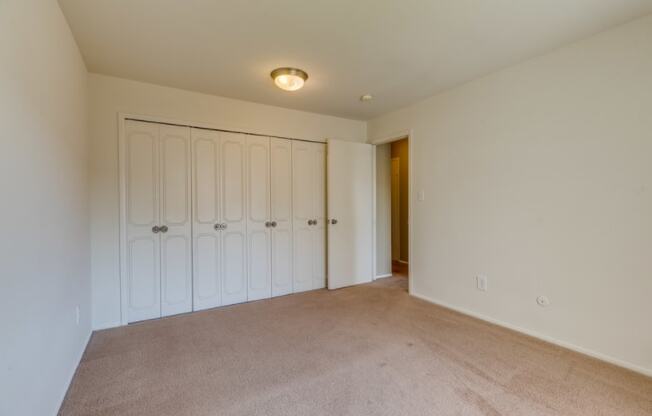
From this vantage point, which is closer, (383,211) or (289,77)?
(289,77)

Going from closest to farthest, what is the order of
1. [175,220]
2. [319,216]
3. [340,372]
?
[340,372] < [175,220] < [319,216]

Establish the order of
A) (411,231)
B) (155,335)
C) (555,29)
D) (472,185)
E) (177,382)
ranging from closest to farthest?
(177,382), (555,29), (155,335), (472,185), (411,231)

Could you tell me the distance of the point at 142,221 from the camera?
115 inches

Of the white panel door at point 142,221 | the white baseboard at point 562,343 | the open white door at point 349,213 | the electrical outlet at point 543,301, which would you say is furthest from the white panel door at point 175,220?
the electrical outlet at point 543,301

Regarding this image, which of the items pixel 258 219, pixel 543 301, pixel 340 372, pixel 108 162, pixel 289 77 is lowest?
pixel 340 372

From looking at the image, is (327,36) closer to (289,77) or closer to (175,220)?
(289,77)

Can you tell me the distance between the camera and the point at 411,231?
3678mm

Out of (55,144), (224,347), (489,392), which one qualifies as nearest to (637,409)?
(489,392)

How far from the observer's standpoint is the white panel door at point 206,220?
3174mm

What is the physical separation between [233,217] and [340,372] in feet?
6.87

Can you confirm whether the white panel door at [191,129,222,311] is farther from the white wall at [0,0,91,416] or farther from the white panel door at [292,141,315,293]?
the white wall at [0,0,91,416]

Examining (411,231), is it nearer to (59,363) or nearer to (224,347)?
(224,347)

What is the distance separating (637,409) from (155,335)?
11.2 ft

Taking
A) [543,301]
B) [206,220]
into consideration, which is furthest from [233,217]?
[543,301]
